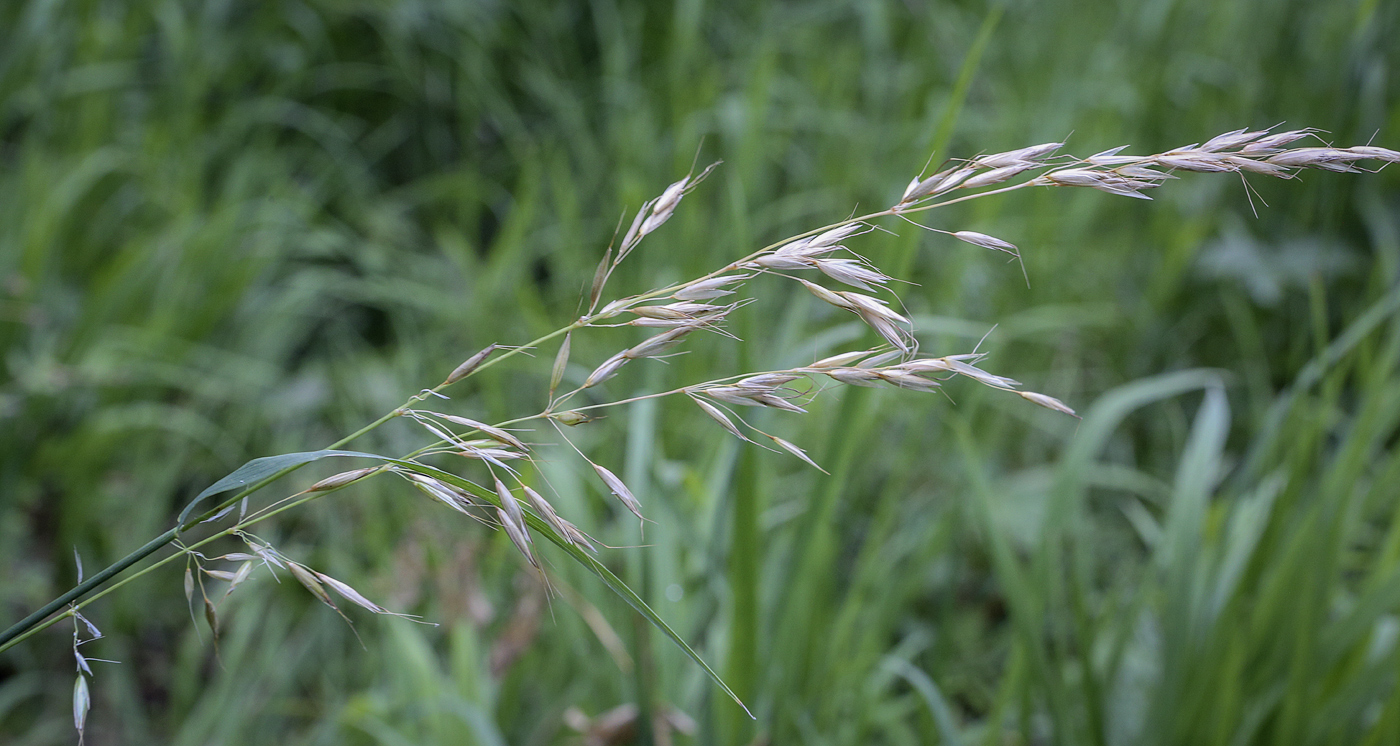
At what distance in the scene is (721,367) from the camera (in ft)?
7.11

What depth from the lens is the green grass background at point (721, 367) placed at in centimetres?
118

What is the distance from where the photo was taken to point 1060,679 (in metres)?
1.18

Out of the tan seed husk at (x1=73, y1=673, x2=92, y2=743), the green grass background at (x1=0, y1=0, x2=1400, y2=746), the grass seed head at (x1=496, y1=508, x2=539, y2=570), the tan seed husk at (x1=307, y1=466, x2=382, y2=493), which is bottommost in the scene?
the green grass background at (x1=0, y1=0, x2=1400, y2=746)

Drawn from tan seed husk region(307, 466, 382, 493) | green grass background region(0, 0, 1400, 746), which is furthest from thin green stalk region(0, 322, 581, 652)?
green grass background region(0, 0, 1400, 746)

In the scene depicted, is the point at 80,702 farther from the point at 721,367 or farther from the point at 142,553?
the point at 721,367

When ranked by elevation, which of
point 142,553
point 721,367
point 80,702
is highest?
point 142,553

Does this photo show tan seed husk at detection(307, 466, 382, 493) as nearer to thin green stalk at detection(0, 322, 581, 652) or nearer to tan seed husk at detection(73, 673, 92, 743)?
thin green stalk at detection(0, 322, 581, 652)

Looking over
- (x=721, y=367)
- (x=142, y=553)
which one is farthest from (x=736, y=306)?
(x=721, y=367)

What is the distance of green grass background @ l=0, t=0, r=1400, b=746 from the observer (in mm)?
1185

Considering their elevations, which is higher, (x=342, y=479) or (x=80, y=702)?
(x=342, y=479)

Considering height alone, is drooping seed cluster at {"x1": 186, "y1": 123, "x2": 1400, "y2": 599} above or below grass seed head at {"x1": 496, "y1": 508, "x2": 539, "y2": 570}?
above

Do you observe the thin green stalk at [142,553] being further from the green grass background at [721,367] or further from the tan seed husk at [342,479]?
the green grass background at [721,367]

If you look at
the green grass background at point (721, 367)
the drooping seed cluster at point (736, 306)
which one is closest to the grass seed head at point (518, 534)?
the drooping seed cluster at point (736, 306)

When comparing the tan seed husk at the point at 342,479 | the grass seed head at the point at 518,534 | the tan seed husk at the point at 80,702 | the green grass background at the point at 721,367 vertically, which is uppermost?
the tan seed husk at the point at 342,479
